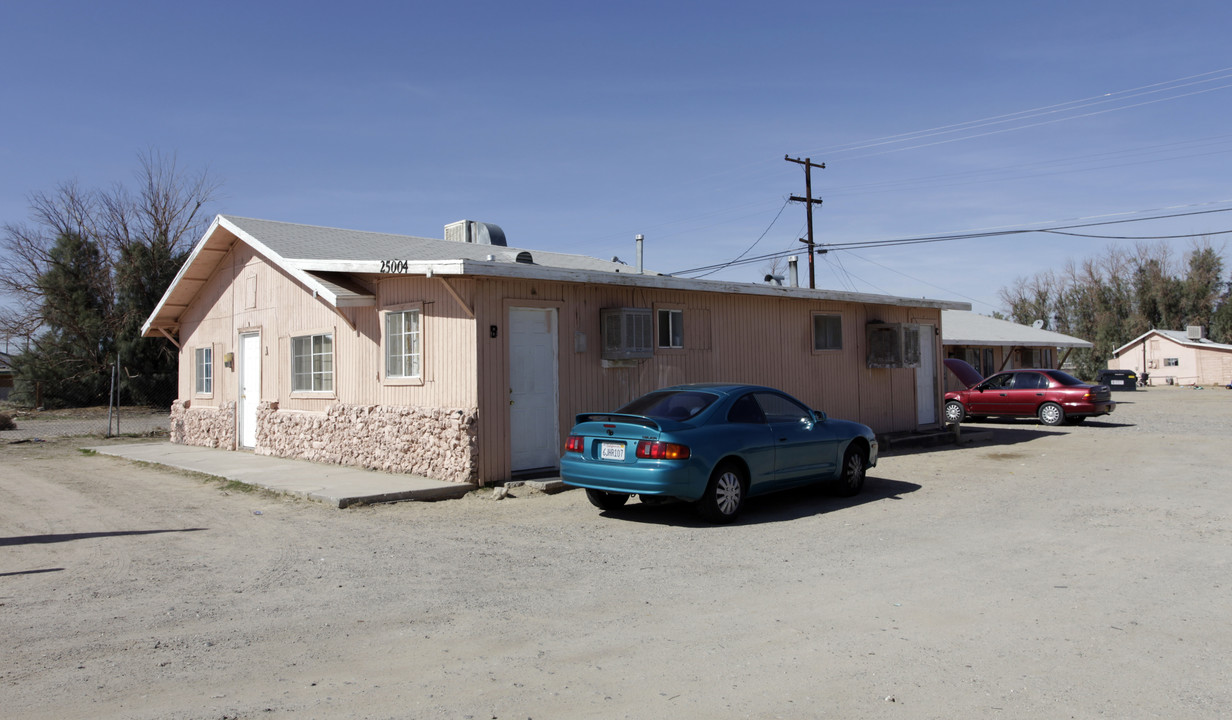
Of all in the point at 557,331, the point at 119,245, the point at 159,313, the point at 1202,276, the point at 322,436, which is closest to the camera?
the point at 557,331

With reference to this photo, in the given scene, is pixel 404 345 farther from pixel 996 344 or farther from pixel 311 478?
pixel 996 344

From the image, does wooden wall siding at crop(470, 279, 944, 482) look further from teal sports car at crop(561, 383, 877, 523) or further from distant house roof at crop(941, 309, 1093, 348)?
distant house roof at crop(941, 309, 1093, 348)

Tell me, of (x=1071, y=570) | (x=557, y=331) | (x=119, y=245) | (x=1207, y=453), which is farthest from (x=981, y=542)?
(x=119, y=245)

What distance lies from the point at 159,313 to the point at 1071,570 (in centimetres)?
1928

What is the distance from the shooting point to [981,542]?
790 centimetres

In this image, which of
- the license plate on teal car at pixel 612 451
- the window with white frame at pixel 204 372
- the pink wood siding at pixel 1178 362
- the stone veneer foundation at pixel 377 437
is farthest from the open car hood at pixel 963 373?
the pink wood siding at pixel 1178 362

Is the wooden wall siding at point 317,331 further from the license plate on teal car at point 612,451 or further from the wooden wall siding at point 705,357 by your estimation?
the license plate on teal car at point 612,451

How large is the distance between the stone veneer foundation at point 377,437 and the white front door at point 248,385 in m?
0.30

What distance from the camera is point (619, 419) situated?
29.7ft

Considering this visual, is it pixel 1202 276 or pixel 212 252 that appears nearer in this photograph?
pixel 212 252

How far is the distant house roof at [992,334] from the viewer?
1337 inches

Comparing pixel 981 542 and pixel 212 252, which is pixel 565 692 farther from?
pixel 212 252

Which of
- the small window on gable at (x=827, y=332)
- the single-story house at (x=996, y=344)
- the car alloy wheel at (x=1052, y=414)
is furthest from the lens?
the single-story house at (x=996, y=344)

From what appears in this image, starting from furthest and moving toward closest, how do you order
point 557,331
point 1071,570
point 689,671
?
1. point 557,331
2. point 1071,570
3. point 689,671
